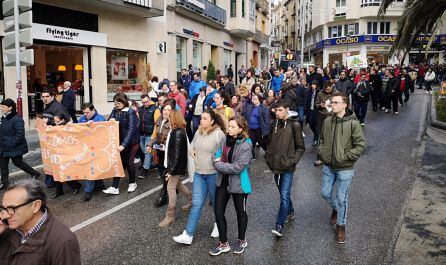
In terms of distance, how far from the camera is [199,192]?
5.25 m

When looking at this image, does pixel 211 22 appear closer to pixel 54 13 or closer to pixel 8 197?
pixel 54 13

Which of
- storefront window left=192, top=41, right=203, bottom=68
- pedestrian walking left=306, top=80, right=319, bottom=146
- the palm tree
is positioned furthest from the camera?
storefront window left=192, top=41, right=203, bottom=68

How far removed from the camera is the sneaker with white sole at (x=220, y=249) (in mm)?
4855

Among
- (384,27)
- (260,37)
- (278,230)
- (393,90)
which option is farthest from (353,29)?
(278,230)

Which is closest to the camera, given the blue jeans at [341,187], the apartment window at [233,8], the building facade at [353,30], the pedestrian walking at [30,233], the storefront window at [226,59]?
the pedestrian walking at [30,233]

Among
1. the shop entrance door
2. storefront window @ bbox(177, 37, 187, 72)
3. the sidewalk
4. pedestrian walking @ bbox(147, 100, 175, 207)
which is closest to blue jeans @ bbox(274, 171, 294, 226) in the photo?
the sidewalk

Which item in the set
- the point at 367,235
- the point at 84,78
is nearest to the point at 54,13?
the point at 84,78

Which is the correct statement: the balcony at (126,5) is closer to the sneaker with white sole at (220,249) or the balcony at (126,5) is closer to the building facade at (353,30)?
the sneaker with white sole at (220,249)

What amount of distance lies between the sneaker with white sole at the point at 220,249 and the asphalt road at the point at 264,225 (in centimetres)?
7

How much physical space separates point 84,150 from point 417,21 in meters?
9.43

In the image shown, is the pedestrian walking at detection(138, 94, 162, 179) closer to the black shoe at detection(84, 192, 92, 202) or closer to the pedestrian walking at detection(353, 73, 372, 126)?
the black shoe at detection(84, 192, 92, 202)

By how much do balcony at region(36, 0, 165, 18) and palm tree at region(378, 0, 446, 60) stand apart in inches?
431

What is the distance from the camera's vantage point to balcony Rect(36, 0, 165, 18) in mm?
16197

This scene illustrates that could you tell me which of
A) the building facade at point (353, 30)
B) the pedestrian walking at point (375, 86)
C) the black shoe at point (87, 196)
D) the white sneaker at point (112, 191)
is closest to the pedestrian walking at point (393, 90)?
the pedestrian walking at point (375, 86)
